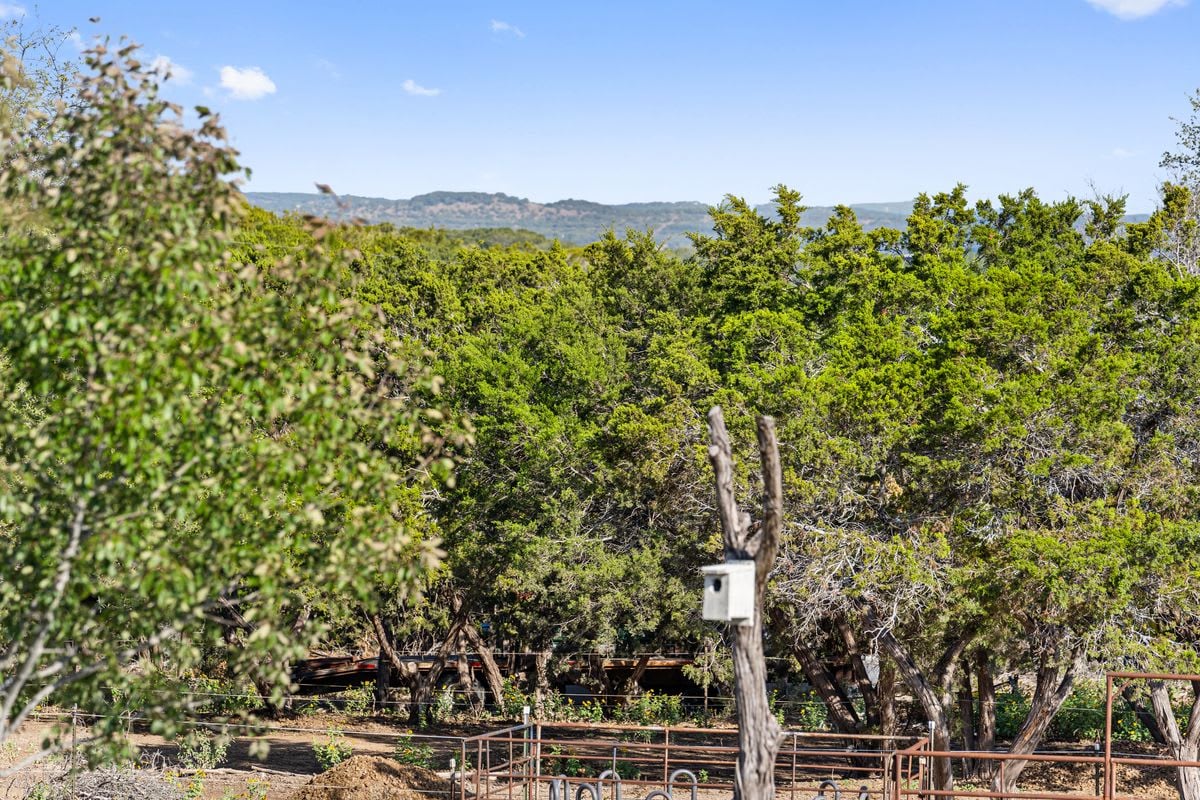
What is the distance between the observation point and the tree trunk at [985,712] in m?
20.7

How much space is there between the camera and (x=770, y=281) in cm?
2523

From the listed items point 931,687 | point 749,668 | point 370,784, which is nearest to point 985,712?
point 931,687

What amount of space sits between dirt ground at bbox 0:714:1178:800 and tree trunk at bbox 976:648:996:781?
73 centimetres

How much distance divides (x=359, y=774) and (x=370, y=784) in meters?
0.26

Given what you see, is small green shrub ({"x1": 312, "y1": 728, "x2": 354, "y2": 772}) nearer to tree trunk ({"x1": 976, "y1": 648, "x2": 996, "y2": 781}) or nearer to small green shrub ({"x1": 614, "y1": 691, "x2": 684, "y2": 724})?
small green shrub ({"x1": 614, "y1": 691, "x2": 684, "y2": 724})

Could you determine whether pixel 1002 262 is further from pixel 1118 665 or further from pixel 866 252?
pixel 1118 665

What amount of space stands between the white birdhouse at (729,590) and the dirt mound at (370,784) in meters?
9.62

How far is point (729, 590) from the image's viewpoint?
7.06m

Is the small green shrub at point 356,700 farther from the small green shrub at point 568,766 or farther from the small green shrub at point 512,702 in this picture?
the small green shrub at point 568,766

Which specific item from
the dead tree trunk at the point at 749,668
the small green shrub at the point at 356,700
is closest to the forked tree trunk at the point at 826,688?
the small green shrub at the point at 356,700

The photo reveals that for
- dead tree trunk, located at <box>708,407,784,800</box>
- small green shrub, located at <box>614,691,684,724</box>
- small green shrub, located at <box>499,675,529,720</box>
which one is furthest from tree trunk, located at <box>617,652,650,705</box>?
dead tree trunk, located at <box>708,407,784,800</box>

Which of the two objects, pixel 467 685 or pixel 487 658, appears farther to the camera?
pixel 467 685

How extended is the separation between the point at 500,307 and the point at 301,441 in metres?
23.8

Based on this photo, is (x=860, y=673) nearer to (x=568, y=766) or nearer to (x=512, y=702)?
(x=568, y=766)
